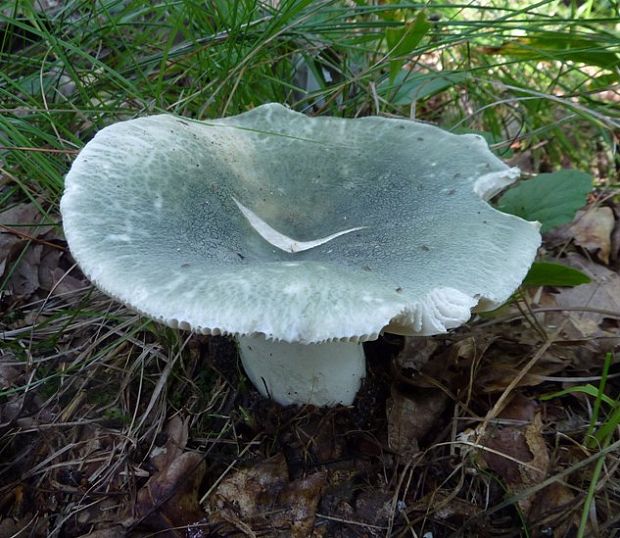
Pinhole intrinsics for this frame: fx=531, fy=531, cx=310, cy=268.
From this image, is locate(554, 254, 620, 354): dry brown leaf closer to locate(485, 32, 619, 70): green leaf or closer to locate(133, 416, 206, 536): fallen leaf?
locate(485, 32, 619, 70): green leaf

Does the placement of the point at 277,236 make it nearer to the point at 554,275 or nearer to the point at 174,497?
the point at 174,497

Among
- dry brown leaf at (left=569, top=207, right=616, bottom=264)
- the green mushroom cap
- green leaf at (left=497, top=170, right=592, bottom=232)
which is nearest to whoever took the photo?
the green mushroom cap

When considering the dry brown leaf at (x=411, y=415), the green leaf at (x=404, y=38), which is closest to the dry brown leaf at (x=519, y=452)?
the dry brown leaf at (x=411, y=415)

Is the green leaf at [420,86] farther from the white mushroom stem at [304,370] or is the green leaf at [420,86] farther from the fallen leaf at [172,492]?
the fallen leaf at [172,492]

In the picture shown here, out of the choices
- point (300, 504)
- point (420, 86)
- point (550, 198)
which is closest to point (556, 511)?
point (300, 504)

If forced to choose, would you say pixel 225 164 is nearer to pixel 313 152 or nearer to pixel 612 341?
pixel 313 152

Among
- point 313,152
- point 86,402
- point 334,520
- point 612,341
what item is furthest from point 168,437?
point 612,341

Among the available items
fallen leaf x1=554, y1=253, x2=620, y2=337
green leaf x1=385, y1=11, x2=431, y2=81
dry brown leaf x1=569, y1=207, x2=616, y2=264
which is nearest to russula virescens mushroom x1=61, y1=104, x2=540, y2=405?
green leaf x1=385, y1=11, x2=431, y2=81
